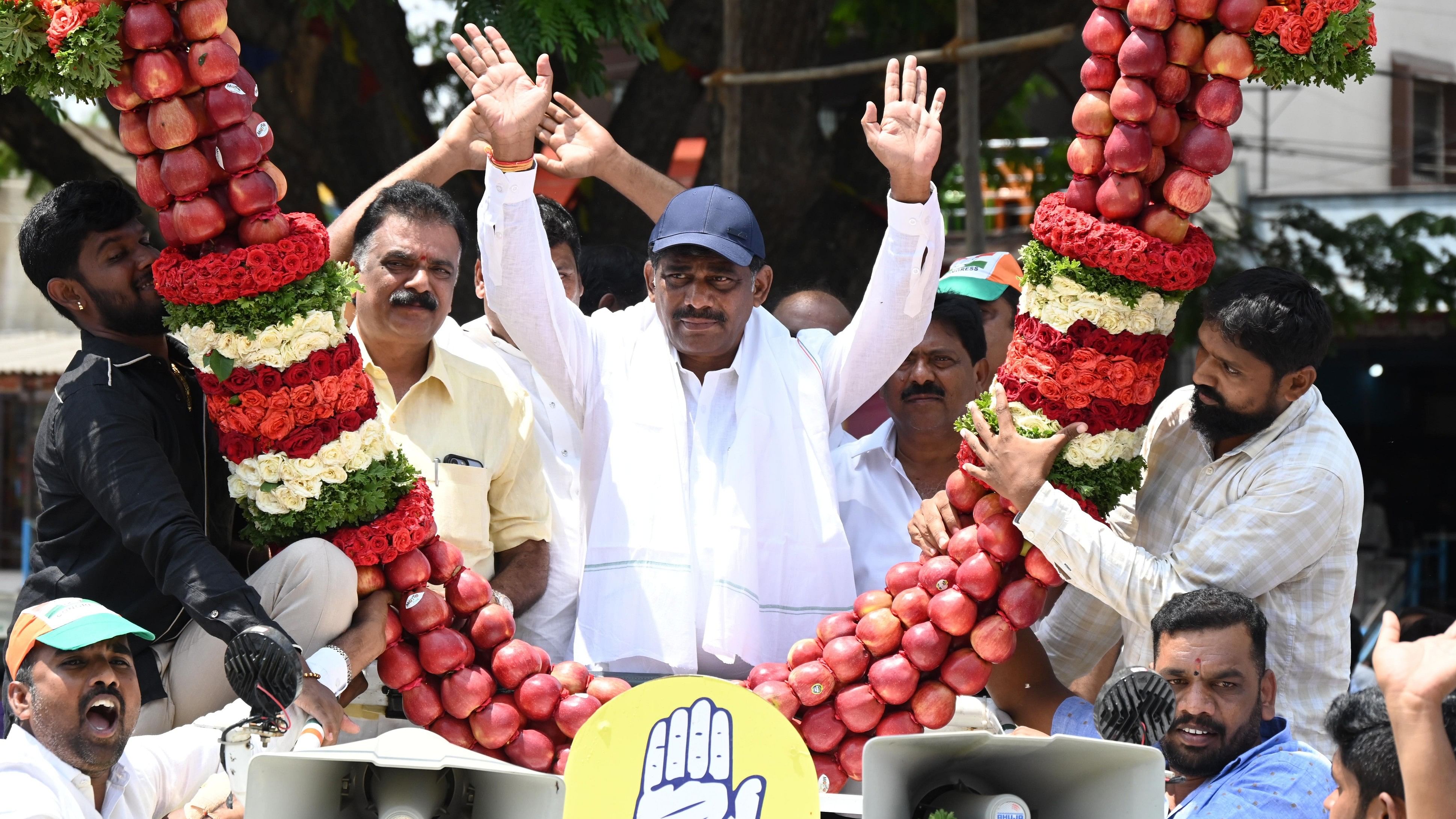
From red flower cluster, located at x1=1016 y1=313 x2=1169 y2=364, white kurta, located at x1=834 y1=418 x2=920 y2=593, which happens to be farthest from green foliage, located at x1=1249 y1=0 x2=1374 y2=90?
white kurta, located at x1=834 y1=418 x2=920 y2=593

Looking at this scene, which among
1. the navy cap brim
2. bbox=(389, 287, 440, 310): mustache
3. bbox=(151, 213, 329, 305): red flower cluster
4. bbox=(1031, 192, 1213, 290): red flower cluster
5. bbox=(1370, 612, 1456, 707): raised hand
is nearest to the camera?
bbox=(1370, 612, 1456, 707): raised hand

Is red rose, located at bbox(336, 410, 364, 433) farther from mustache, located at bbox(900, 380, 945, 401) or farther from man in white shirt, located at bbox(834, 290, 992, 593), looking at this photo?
mustache, located at bbox(900, 380, 945, 401)

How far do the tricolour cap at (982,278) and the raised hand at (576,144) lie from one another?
1294 millimetres

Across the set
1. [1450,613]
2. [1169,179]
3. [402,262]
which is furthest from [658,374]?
[1450,613]

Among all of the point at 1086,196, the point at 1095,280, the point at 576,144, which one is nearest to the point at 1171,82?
the point at 1086,196

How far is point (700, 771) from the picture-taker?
2.55 metres

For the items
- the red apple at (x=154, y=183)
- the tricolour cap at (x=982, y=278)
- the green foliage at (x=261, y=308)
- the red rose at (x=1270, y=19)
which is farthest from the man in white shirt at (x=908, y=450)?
the red apple at (x=154, y=183)

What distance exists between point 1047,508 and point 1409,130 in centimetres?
1012

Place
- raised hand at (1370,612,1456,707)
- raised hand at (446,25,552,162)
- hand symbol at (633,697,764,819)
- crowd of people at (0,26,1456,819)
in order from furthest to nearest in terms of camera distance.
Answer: raised hand at (446,25,552,162), crowd of people at (0,26,1456,819), hand symbol at (633,697,764,819), raised hand at (1370,612,1456,707)

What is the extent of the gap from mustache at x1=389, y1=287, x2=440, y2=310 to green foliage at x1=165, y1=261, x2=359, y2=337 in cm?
53

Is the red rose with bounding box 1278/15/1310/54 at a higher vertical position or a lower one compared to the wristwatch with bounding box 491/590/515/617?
higher

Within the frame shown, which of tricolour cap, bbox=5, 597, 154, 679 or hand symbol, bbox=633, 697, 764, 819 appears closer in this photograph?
hand symbol, bbox=633, 697, 764, 819

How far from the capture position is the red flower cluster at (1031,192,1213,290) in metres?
3.18

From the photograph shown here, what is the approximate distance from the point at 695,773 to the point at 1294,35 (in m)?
2.00
